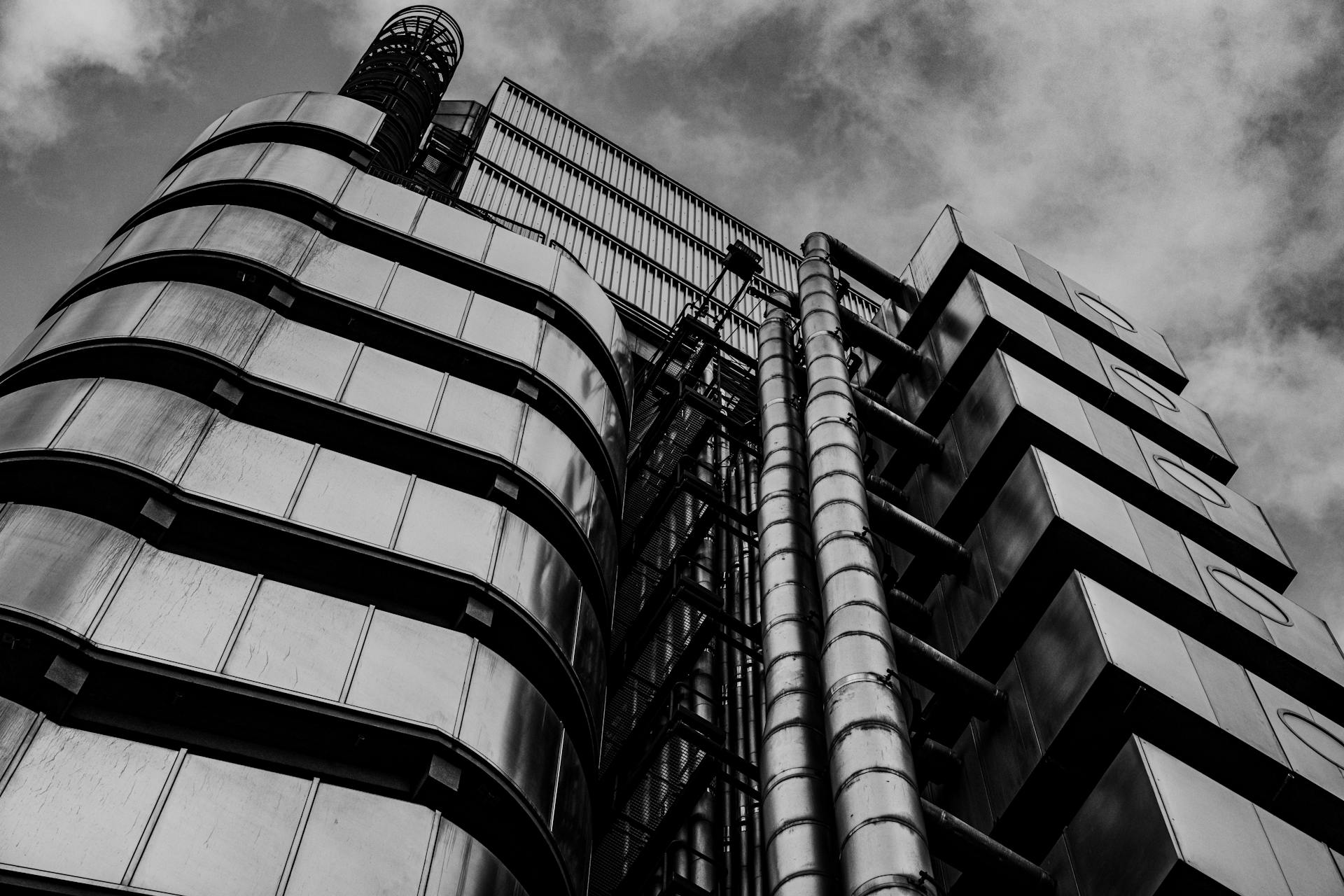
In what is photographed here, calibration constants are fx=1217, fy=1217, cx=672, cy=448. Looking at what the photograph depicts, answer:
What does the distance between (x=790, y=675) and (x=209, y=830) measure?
795 cm

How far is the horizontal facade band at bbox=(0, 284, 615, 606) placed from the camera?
19516 mm

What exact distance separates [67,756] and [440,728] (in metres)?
4.42

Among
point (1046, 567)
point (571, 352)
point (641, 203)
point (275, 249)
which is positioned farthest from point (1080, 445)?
point (641, 203)

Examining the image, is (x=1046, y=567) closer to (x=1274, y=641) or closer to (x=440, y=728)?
(x=1274, y=641)

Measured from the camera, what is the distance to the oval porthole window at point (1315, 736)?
60.5 feet

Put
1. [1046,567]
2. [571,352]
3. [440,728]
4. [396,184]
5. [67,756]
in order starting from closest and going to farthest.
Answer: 1. [67,756]
2. [440,728]
3. [1046,567]
4. [571,352]
5. [396,184]

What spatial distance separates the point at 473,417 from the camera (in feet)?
69.7

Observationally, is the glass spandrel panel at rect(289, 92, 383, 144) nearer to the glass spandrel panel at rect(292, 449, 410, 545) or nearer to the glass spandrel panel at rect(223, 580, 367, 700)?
the glass spandrel panel at rect(292, 449, 410, 545)

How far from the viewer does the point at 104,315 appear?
66.4ft

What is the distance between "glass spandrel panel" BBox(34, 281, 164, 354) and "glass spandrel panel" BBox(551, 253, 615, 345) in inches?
318

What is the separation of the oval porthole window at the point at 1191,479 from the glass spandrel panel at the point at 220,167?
19220 mm

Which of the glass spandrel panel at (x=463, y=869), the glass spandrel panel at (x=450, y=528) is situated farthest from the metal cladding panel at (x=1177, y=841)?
the glass spandrel panel at (x=450, y=528)

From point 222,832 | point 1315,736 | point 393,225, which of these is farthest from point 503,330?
point 1315,736

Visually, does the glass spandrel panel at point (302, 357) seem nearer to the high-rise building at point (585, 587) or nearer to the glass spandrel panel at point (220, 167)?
the high-rise building at point (585, 587)
